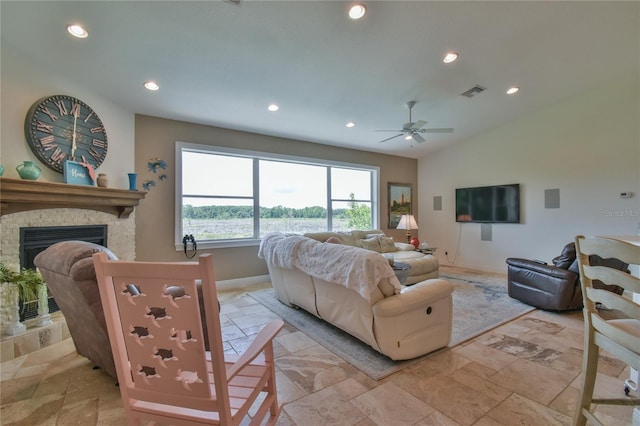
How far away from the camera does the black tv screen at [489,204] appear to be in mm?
5703

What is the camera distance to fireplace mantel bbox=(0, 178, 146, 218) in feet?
8.73

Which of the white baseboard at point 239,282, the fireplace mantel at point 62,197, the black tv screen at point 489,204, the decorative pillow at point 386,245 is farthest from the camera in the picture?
the black tv screen at point 489,204

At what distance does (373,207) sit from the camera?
6961mm

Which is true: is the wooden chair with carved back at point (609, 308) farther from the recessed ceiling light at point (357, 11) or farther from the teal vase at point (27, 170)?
the teal vase at point (27, 170)

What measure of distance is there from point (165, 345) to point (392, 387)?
1.63m

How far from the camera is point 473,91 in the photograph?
4.33m

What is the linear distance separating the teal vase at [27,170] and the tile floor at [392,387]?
5.43 feet

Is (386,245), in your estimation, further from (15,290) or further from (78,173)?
(15,290)

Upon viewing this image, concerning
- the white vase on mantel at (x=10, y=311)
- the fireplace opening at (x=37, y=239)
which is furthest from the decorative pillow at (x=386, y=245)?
the white vase on mantel at (x=10, y=311)

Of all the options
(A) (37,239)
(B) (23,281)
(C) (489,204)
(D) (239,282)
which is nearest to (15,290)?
(B) (23,281)

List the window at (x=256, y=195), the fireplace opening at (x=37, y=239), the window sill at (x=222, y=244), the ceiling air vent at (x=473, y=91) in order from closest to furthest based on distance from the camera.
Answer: the fireplace opening at (x=37, y=239)
the ceiling air vent at (x=473, y=91)
the window sill at (x=222, y=244)
the window at (x=256, y=195)

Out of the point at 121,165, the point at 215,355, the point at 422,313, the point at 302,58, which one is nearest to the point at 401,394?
the point at 422,313

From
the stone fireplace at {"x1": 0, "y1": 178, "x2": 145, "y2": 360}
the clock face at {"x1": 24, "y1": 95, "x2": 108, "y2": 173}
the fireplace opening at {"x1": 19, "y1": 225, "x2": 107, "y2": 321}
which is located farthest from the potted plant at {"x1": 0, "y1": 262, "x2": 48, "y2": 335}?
the clock face at {"x1": 24, "y1": 95, "x2": 108, "y2": 173}

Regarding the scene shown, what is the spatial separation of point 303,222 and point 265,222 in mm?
859
